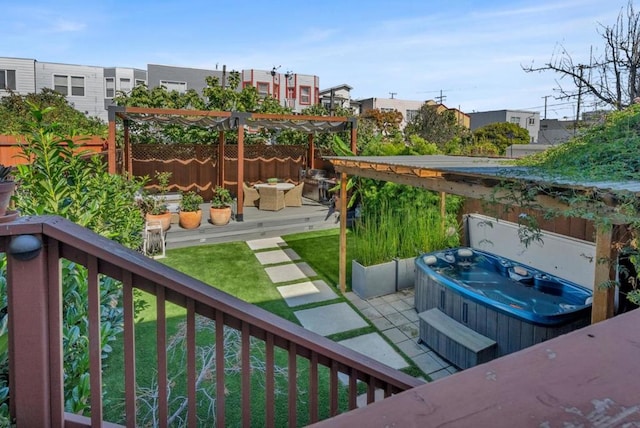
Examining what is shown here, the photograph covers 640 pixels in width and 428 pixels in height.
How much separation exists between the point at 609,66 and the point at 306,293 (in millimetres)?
5982

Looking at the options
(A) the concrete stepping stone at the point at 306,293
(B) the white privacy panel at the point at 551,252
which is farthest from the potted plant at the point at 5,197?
(A) the concrete stepping stone at the point at 306,293

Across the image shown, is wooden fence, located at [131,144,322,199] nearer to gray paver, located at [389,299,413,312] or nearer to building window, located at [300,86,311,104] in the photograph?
gray paver, located at [389,299,413,312]

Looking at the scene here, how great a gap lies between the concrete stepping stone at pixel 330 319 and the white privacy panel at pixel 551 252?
2025mm

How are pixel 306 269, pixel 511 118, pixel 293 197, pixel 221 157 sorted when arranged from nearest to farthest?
pixel 306 269
pixel 293 197
pixel 221 157
pixel 511 118

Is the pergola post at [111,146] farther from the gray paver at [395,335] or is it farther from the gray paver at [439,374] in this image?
the gray paver at [439,374]

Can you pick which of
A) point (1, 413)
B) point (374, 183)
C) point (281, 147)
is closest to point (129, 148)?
point (281, 147)

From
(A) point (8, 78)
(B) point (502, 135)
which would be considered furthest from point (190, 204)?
(B) point (502, 135)

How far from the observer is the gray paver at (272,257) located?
26.0 ft

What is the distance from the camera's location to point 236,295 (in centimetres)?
617

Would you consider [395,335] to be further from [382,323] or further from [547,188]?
[547,188]

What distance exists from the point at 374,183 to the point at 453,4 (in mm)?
3901

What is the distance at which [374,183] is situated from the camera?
848 cm

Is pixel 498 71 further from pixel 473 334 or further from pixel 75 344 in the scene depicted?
pixel 75 344

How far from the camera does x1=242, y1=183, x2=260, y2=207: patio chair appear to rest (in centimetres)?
1156
